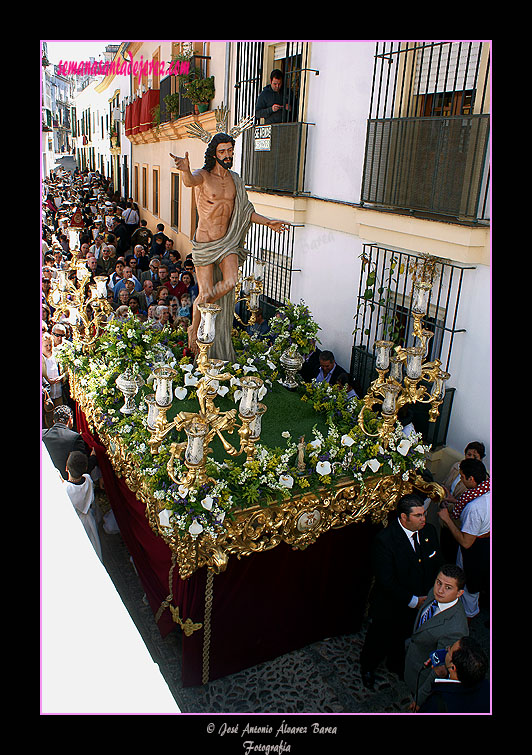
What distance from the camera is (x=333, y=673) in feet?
15.4

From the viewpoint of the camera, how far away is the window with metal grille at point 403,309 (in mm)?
6230

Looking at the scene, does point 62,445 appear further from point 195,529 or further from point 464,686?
point 464,686

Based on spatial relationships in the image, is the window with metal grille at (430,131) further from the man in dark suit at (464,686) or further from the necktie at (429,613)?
the man in dark suit at (464,686)

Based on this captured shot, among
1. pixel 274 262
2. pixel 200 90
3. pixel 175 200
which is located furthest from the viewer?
pixel 175 200

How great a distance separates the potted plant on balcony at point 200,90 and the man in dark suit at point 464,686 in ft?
40.0

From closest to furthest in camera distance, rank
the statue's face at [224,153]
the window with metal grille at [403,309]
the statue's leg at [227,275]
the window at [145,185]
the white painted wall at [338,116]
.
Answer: the statue's face at [224,153]
the statue's leg at [227,275]
the window with metal grille at [403,309]
the white painted wall at [338,116]
the window at [145,185]

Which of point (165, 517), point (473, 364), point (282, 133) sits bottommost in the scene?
point (165, 517)

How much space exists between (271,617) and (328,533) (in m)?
0.80

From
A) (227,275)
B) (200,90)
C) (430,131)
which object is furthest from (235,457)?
(200,90)

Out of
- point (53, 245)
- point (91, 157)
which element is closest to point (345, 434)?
point (53, 245)

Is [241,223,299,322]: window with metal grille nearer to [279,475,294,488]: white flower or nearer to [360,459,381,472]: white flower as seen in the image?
[360,459,381,472]: white flower

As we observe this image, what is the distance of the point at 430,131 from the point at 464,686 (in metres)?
5.08

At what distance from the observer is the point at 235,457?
4738mm

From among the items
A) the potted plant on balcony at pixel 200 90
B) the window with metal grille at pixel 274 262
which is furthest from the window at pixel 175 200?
the window with metal grille at pixel 274 262
